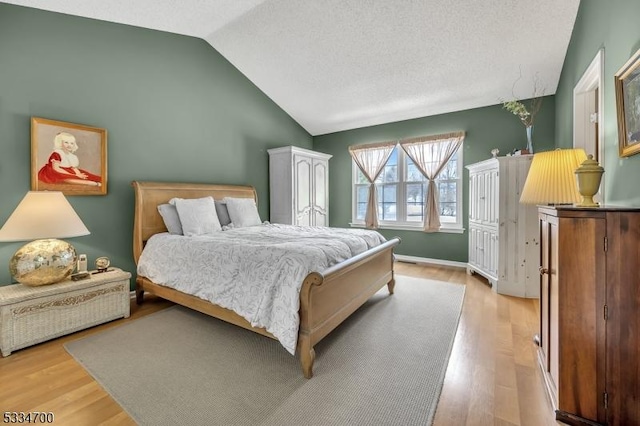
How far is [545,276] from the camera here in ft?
5.93

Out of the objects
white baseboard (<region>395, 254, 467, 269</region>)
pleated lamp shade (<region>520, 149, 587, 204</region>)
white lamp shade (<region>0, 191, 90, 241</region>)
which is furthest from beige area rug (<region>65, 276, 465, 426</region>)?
white baseboard (<region>395, 254, 467, 269</region>)

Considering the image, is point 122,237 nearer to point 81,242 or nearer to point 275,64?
point 81,242

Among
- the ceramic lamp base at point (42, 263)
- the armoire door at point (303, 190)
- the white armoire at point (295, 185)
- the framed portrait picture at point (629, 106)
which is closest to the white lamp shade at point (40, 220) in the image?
the ceramic lamp base at point (42, 263)

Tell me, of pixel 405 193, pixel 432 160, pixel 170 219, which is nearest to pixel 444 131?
pixel 432 160

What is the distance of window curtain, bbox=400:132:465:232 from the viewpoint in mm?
4742

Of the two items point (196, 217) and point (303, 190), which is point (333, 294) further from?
point (303, 190)

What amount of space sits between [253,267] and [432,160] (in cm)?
390

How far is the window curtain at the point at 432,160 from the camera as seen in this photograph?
4.74m

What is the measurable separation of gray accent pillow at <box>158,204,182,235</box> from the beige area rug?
0.92 metres

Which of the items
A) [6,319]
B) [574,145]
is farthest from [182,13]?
[574,145]

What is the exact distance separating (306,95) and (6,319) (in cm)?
441

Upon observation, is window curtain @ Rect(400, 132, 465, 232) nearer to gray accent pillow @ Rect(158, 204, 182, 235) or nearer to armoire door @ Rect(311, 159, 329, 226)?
armoire door @ Rect(311, 159, 329, 226)

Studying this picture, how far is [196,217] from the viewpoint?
10.9 feet

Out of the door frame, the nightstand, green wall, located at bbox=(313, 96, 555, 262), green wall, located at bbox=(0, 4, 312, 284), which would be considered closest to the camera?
the nightstand
